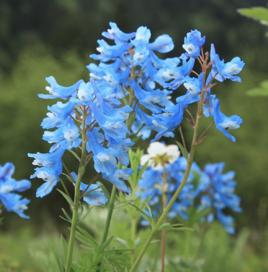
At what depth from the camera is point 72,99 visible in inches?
80.9

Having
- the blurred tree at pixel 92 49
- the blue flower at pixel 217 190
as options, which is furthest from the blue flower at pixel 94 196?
the blurred tree at pixel 92 49

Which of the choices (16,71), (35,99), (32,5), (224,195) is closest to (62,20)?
(32,5)

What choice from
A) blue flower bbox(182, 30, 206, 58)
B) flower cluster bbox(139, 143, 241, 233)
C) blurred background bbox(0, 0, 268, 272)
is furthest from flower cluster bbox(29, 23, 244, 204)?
blurred background bbox(0, 0, 268, 272)

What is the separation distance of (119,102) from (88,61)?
1540 cm

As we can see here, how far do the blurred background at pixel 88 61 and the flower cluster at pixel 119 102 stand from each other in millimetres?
6710

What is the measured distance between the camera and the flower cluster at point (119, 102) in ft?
6.73

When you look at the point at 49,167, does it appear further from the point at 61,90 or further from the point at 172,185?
the point at 172,185

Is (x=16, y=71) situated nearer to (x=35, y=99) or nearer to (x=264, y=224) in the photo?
(x=35, y=99)

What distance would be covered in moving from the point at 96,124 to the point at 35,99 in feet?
43.2

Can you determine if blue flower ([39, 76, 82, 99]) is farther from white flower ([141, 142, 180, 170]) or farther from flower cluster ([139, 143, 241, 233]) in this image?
flower cluster ([139, 143, 241, 233])

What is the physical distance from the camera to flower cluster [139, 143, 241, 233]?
3826mm

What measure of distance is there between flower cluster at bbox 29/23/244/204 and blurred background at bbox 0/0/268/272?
264 inches

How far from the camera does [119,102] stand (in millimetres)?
2146

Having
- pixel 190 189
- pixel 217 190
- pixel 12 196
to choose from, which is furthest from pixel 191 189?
pixel 12 196
